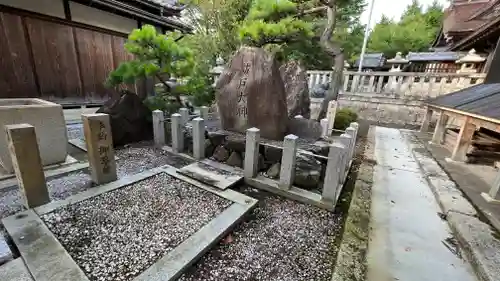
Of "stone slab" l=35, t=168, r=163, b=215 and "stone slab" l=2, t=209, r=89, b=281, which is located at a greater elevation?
"stone slab" l=35, t=168, r=163, b=215

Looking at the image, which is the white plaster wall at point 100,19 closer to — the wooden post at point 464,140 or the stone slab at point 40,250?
the stone slab at point 40,250

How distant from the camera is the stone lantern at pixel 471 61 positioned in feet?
29.2

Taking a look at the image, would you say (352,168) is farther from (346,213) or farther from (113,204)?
(113,204)

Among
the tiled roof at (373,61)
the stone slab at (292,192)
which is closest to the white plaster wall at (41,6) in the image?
the stone slab at (292,192)

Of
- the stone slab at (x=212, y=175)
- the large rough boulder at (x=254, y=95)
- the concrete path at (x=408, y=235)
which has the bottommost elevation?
the concrete path at (x=408, y=235)

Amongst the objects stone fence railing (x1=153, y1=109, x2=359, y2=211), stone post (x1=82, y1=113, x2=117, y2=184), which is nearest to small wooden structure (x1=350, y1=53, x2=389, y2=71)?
stone fence railing (x1=153, y1=109, x2=359, y2=211)

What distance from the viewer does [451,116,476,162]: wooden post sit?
14.5 feet

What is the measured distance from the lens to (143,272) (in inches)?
70.9

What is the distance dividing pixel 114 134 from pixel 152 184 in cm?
230

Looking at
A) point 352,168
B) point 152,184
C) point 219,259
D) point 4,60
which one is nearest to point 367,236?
point 219,259

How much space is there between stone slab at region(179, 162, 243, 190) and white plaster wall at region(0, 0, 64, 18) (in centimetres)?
533

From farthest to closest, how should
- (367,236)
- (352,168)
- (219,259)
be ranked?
1. (352,168)
2. (367,236)
3. (219,259)

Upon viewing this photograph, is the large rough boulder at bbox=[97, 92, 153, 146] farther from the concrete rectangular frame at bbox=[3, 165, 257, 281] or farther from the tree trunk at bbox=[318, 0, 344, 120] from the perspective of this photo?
the tree trunk at bbox=[318, 0, 344, 120]

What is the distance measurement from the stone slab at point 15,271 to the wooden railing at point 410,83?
11.4 metres
